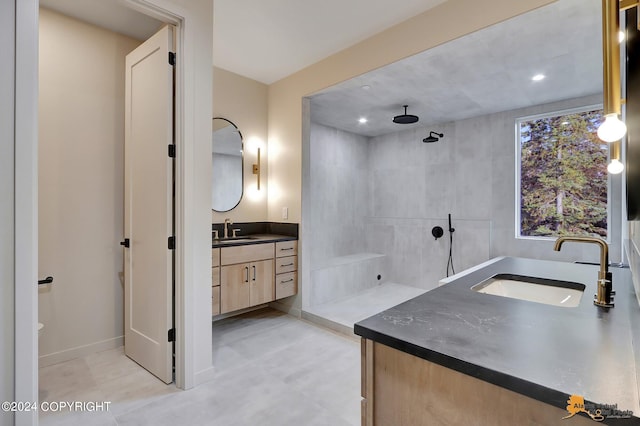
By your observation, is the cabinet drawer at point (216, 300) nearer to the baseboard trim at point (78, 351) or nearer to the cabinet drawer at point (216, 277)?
the cabinet drawer at point (216, 277)

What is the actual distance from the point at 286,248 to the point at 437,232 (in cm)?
246

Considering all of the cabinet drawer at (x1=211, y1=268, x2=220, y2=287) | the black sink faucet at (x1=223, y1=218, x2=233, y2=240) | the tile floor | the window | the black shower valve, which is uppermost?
the window

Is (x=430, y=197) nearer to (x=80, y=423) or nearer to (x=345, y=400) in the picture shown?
(x=345, y=400)

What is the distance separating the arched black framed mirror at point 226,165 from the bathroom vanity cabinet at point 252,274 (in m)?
0.70

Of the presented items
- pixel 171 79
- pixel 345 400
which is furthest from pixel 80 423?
pixel 171 79

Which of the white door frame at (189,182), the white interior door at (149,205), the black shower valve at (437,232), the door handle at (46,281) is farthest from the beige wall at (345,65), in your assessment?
the black shower valve at (437,232)

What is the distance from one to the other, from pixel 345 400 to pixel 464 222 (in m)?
3.29

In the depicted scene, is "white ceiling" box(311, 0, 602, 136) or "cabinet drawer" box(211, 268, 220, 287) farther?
"cabinet drawer" box(211, 268, 220, 287)

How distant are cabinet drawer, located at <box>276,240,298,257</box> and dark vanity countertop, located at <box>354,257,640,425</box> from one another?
2314 millimetres

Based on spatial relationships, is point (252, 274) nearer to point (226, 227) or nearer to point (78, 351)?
point (226, 227)

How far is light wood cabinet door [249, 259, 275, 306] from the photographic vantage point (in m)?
3.24

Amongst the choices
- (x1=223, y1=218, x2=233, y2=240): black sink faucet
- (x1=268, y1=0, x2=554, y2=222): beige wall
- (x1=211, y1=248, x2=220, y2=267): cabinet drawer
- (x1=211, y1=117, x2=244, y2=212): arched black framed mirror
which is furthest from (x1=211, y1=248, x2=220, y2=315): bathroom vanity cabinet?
(x1=268, y1=0, x2=554, y2=222): beige wall

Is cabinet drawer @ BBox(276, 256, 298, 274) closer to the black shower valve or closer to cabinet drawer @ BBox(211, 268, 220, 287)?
cabinet drawer @ BBox(211, 268, 220, 287)

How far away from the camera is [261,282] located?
130 inches
